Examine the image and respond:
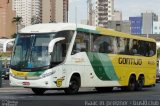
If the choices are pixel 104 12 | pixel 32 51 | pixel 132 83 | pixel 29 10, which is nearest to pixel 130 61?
pixel 132 83

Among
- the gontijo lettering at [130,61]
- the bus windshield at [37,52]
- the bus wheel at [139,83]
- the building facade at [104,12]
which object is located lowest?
the bus wheel at [139,83]

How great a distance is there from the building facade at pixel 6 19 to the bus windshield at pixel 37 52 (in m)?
110

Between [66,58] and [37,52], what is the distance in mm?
1364

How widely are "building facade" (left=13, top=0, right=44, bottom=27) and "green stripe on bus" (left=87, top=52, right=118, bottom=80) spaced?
3689 inches

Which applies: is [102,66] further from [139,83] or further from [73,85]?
[139,83]

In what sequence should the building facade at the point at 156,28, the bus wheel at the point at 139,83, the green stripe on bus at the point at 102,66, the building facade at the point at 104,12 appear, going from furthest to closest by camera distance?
the building facade at the point at 156,28, the building facade at the point at 104,12, the bus wheel at the point at 139,83, the green stripe on bus at the point at 102,66

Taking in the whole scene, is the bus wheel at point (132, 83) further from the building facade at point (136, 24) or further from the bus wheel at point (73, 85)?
the building facade at point (136, 24)

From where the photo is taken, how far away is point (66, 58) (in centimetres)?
2319

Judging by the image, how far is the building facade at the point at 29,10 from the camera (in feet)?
416

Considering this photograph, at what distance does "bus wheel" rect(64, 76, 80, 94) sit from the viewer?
2360 centimetres

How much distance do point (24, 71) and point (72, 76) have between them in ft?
7.58

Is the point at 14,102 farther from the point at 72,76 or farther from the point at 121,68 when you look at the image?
the point at 121,68

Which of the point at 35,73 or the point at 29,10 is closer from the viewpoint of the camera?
the point at 35,73

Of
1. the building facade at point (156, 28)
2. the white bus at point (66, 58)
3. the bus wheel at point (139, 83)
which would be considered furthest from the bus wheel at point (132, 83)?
the building facade at point (156, 28)
